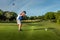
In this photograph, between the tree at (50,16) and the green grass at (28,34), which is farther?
the tree at (50,16)

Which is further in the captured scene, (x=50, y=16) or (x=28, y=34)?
(x=50, y=16)

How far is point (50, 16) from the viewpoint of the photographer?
138750 mm

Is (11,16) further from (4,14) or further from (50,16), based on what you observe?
(50,16)

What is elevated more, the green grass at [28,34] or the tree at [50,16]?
the tree at [50,16]

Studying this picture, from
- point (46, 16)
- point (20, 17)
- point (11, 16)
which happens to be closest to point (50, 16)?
point (46, 16)

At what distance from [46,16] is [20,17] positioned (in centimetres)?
12585

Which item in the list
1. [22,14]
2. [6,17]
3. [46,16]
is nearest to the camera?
[22,14]

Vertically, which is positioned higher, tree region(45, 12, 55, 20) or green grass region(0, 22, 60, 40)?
tree region(45, 12, 55, 20)

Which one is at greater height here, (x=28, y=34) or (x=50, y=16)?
(x=50, y=16)

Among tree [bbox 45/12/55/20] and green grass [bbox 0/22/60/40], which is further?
tree [bbox 45/12/55/20]

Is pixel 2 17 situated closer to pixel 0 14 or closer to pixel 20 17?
pixel 0 14

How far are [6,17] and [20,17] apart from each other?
113752 mm

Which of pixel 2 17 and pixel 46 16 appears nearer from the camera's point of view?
pixel 2 17

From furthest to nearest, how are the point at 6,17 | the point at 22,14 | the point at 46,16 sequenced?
the point at 46,16 < the point at 6,17 < the point at 22,14
